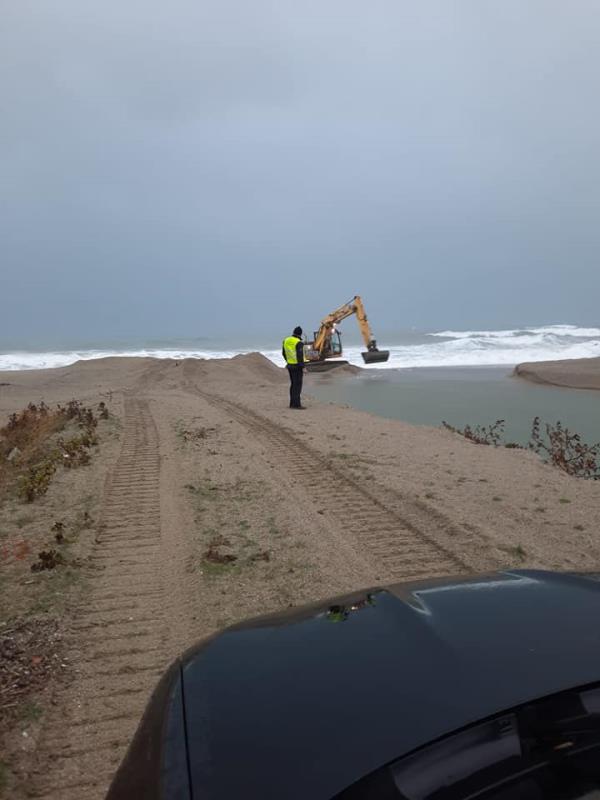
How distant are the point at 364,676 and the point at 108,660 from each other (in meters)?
2.37

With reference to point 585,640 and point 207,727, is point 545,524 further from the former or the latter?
point 207,727

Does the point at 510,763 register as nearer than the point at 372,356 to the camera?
Yes

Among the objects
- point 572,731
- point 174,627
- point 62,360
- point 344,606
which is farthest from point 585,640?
point 62,360

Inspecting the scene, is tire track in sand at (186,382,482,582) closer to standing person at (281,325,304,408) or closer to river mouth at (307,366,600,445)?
standing person at (281,325,304,408)

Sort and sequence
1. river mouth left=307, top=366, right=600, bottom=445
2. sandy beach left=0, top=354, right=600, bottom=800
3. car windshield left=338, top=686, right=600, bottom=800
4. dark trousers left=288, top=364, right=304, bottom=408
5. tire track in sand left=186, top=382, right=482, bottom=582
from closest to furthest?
car windshield left=338, top=686, right=600, bottom=800
sandy beach left=0, top=354, right=600, bottom=800
tire track in sand left=186, top=382, right=482, bottom=582
dark trousers left=288, top=364, right=304, bottom=408
river mouth left=307, top=366, right=600, bottom=445

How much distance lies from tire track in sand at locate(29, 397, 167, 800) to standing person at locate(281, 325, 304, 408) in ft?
28.7

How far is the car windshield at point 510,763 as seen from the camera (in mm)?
1516

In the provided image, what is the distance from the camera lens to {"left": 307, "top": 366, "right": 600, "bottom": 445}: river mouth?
1639 centimetres

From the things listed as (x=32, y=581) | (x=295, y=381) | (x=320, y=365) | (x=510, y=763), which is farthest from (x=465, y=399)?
(x=510, y=763)

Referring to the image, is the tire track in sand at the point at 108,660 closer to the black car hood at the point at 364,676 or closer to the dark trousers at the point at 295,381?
the black car hood at the point at 364,676

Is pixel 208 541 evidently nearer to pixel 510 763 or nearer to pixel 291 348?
pixel 510 763

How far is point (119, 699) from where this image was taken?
3.40 meters

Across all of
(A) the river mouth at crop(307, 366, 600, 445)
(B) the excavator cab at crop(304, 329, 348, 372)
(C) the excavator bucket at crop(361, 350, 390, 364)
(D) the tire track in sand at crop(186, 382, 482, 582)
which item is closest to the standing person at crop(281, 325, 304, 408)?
(A) the river mouth at crop(307, 366, 600, 445)

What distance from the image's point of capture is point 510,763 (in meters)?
1.59
